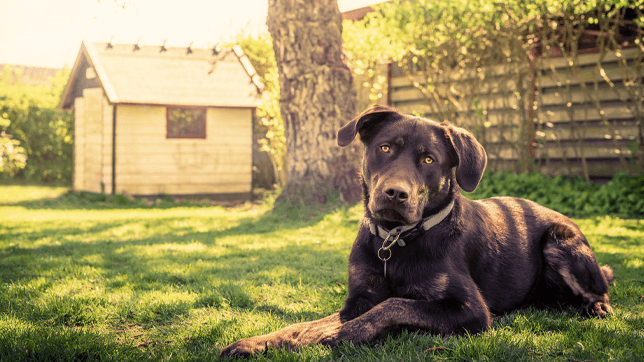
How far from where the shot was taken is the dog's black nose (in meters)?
2.78

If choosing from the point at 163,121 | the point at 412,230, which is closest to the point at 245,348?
the point at 412,230

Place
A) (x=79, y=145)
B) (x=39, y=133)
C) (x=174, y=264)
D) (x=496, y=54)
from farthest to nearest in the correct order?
(x=39, y=133) < (x=79, y=145) < (x=496, y=54) < (x=174, y=264)

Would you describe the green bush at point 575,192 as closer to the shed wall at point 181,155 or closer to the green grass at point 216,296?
the green grass at point 216,296

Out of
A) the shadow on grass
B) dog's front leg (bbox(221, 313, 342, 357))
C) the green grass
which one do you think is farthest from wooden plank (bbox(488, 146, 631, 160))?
dog's front leg (bbox(221, 313, 342, 357))

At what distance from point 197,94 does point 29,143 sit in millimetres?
10198

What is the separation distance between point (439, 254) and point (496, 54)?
948 centimetres

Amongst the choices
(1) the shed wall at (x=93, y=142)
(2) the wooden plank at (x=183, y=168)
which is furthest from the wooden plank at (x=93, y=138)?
(2) the wooden plank at (x=183, y=168)

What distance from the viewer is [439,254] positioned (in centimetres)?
302

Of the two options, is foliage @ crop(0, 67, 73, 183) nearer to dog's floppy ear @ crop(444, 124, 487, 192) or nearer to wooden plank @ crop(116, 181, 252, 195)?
wooden plank @ crop(116, 181, 252, 195)

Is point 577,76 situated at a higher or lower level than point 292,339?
higher

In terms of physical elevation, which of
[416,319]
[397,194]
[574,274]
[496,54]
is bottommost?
[416,319]

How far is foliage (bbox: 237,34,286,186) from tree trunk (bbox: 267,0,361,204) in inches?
105

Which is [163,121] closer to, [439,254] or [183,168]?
[183,168]

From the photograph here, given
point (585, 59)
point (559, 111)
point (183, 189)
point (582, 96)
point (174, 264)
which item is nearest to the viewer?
point (174, 264)
